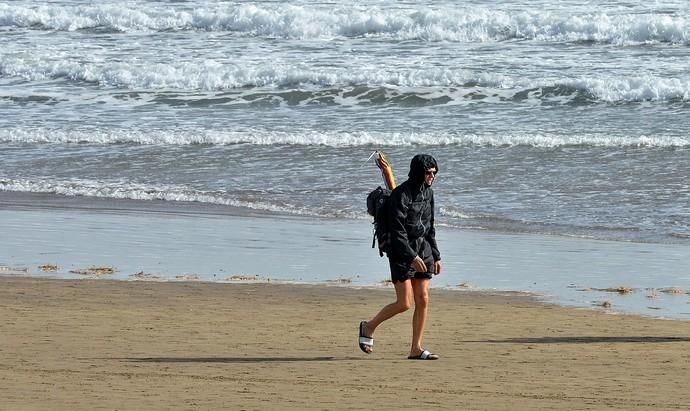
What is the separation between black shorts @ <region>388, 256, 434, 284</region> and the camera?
8.11 m

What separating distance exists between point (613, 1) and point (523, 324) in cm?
2478

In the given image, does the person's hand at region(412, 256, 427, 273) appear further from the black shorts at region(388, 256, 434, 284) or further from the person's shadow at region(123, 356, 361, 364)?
the person's shadow at region(123, 356, 361, 364)

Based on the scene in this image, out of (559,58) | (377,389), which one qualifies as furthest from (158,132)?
(377,389)

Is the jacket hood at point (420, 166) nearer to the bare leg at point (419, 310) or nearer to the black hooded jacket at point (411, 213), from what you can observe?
the black hooded jacket at point (411, 213)

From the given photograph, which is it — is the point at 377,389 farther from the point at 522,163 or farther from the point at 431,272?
the point at 522,163

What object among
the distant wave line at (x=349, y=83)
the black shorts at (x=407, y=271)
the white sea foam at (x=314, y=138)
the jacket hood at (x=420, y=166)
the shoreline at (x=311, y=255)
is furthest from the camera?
the distant wave line at (x=349, y=83)

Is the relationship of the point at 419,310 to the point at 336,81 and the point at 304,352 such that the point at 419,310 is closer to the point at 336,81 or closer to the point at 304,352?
the point at 304,352

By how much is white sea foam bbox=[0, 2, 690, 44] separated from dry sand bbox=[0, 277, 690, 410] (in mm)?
20003

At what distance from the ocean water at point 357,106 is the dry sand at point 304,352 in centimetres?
410

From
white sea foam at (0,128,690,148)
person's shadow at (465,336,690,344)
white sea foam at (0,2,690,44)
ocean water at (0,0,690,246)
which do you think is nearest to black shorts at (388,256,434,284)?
person's shadow at (465,336,690,344)

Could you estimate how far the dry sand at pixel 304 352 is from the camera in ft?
23.2

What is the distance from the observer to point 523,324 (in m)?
9.61

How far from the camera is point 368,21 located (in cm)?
3150

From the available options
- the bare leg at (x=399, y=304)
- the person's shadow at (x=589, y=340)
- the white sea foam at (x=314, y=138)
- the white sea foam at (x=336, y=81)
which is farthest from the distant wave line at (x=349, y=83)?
the bare leg at (x=399, y=304)
